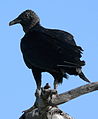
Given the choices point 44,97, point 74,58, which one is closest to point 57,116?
point 44,97

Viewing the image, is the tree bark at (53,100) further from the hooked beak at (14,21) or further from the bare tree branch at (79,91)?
the hooked beak at (14,21)

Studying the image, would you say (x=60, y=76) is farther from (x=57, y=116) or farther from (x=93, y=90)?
(x=93, y=90)

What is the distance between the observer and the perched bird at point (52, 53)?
20.0ft

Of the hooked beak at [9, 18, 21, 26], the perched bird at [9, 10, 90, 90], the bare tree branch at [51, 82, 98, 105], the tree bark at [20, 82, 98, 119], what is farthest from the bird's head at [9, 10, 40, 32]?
the bare tree branch at [51, 82, 98, 105]

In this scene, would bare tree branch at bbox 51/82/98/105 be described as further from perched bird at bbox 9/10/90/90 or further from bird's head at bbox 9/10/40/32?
bird's head at bbox 9/10/40/32

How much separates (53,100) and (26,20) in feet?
10.1

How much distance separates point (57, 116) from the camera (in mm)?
5176

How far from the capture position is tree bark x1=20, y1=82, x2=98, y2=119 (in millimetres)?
4715

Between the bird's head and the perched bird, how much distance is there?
0.28 m

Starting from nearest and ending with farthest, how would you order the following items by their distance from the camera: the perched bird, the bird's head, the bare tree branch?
the bare tree branch, the perched bird, the bird's head

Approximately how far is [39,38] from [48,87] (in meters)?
1.99

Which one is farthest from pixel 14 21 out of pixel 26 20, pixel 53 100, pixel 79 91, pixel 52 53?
pixel 79 91

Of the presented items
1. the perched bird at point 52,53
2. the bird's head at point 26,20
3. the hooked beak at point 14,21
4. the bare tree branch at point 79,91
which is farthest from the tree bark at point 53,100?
the hooked beak at point 14,21

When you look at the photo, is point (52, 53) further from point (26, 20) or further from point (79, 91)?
point (79, 91)
